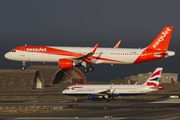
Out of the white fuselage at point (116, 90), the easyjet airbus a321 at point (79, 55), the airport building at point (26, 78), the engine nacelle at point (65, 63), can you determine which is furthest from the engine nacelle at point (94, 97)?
the airport building at point (26, 78)

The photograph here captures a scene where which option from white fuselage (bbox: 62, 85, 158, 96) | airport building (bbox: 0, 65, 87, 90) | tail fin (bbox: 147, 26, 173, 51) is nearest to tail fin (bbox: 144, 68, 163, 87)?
white fuselage (bbox: 62, 85, 158, 96)

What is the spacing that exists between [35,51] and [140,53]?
20.3 metres

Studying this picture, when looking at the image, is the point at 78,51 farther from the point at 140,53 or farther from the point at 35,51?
the point at 140,53

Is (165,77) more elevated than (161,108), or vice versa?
(165,77)

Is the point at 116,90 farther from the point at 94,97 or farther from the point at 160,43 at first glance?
the point at 160,43

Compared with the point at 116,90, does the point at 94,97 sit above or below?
below

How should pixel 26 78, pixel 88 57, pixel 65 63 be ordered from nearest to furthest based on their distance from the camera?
pixel 65 63, pixel 88 57, pixel 26 78

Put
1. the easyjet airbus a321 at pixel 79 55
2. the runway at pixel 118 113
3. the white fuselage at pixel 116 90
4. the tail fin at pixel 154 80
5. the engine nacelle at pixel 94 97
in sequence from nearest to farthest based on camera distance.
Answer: the runway at pixel 118 113
the easyjet airbus a321 at pixel 79 55
the engine nacelle at pixel 94 97
the white fuselage at pixel 116 90
the tail fin at pixel 154 80

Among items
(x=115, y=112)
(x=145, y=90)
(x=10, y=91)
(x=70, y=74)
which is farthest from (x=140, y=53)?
(x=70, y=74)

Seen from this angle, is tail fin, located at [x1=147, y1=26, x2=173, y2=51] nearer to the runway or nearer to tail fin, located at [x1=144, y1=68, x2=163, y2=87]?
tail fin, located at [x1=144, y1=68, x2=163, y2=87]

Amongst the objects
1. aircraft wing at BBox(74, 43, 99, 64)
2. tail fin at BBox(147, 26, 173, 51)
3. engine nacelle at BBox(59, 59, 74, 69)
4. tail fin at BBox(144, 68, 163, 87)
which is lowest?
tail fin at BBox(144, 68, 163, 87)

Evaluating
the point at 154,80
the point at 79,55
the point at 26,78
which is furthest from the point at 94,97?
the point at 26,78

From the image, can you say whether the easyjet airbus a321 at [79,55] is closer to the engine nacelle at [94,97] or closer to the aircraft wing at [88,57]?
the aircraft wing at [88,57]

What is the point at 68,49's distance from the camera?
61219mm
